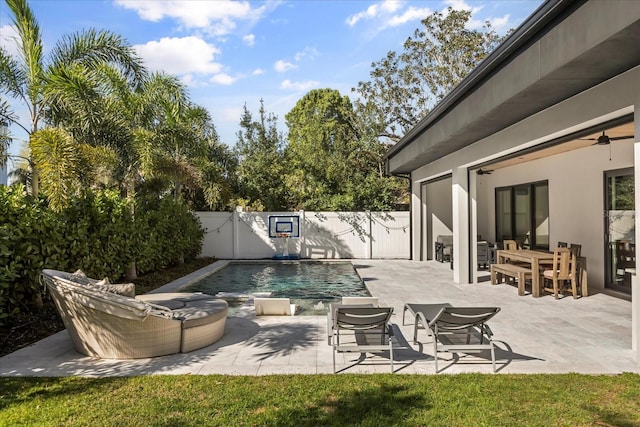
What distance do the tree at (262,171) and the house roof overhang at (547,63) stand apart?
537 inches

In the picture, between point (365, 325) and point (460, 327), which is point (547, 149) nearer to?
point (460, 327)

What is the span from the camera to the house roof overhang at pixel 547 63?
12.5 feet

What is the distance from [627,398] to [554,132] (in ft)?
12.8

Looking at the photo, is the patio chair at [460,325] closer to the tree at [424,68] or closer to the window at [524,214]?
the window at [524,214]

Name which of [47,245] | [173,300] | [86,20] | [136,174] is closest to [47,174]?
[47,245]

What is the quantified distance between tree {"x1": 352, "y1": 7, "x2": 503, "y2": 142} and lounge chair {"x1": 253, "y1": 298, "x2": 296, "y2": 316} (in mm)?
18499

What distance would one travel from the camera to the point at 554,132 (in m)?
6.37

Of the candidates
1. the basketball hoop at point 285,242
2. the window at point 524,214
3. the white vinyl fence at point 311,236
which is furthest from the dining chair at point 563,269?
the basketball hoop at point 285,242

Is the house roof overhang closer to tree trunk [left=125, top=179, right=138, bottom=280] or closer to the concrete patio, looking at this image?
the concrete patio

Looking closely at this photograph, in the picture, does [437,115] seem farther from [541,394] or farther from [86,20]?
[86,20]

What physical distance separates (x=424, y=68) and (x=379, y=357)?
25.1 metres

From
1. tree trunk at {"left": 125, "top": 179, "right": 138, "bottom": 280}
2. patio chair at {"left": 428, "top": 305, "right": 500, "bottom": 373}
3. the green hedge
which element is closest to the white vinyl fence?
the green hedge

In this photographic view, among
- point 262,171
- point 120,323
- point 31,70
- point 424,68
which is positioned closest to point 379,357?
point 120,323

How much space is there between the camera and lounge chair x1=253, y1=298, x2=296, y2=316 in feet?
25.0
